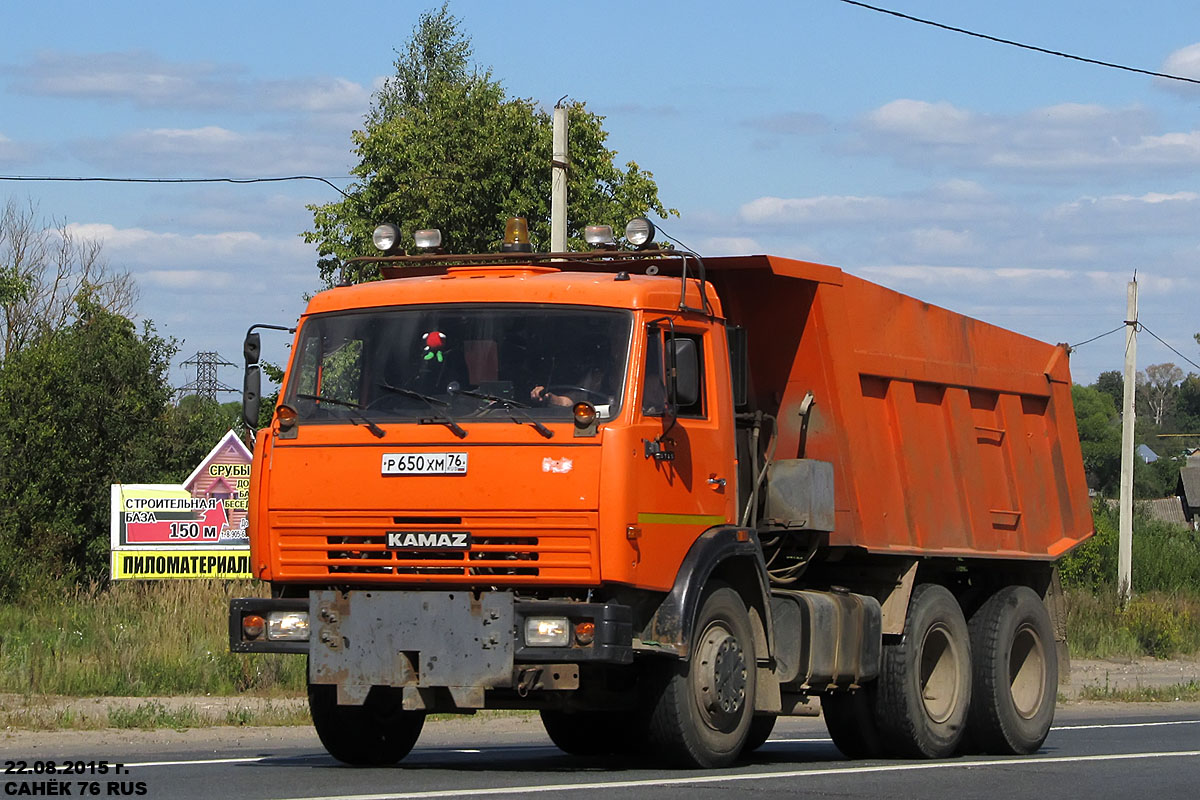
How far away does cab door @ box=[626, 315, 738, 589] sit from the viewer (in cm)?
951

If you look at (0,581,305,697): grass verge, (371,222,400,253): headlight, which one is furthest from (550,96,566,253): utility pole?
(371,222,400,253): headlight

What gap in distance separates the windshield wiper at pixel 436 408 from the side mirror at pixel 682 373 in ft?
4.07

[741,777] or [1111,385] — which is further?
[1111,385]

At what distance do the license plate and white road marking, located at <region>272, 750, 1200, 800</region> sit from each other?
1731 mm

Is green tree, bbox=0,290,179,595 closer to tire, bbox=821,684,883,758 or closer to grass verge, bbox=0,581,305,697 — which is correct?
grass verge, bbox=0,581,305,697

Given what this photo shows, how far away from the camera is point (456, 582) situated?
9359 millimetres

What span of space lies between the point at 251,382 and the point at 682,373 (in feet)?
8.56

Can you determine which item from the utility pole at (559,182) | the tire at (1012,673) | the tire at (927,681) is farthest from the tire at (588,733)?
the utility pole at (559,182)

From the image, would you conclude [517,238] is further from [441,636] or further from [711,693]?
[711,693]

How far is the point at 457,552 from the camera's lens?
30.7 ft

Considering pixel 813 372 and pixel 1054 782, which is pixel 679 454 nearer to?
pixel 813 372

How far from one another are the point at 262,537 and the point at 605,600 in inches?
80.0

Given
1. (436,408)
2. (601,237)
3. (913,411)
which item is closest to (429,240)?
(601,237)

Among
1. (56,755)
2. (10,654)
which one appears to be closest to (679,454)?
(56,755)
